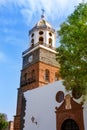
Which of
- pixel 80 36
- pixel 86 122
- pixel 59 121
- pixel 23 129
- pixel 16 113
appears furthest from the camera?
pixel 16 113

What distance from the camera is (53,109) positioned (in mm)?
20344

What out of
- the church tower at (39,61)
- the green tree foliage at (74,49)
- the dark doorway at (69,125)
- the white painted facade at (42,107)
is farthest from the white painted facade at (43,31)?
the green tree foliage at (74,49)

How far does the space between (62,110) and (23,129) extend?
513cm

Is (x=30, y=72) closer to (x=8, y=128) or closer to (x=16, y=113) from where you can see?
(x=16, y=113)

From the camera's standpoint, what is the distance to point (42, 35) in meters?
34.1

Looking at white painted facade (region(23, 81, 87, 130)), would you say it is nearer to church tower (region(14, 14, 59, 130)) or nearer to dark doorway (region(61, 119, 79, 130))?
dark doorway (region(61, 119, 79, 130))

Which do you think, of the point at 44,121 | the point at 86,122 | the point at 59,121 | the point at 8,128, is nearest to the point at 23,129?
the point at 44,121

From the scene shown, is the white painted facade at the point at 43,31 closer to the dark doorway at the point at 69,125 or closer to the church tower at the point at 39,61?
the church tower at the point at 39,61

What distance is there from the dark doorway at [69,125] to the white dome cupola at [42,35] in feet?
51.9

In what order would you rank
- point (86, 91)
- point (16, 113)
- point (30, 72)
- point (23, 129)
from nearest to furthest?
1. point (86, 91)
2. point (23, 129)
3. point (16, 113)
4. point (30, 72)

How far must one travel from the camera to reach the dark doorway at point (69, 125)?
62.1 ft

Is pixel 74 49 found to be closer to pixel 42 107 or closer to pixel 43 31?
pixel 42 107

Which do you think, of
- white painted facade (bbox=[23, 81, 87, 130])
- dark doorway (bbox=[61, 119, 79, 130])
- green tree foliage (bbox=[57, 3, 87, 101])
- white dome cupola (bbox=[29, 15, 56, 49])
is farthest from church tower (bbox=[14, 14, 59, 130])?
green tree foliage (bbox=[57, 3, 87, 101])

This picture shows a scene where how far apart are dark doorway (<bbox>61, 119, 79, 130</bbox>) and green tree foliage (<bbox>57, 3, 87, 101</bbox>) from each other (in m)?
4.52
